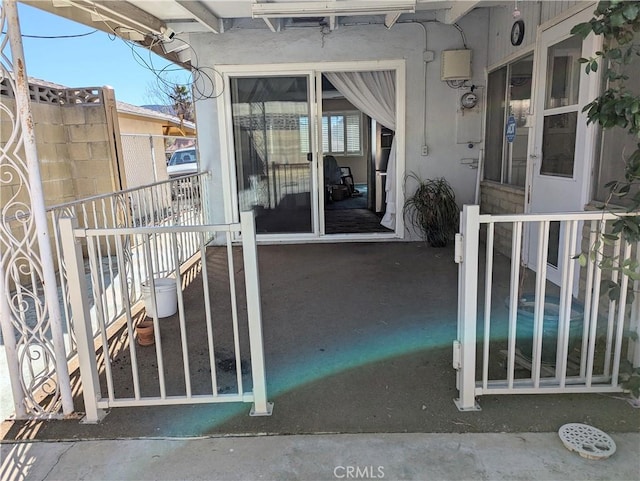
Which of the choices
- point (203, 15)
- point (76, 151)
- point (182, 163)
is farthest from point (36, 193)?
point (182, 163)

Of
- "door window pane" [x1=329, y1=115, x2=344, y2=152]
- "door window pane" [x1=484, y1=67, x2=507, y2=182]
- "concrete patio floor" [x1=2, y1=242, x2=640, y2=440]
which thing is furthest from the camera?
"door window pane" [x1=329, y1=115, x2=344, y2=152]

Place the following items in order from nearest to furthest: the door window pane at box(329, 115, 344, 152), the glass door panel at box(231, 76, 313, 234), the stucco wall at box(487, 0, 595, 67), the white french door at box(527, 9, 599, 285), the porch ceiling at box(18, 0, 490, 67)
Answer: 1. the white french door at box(527, 9, 599, 285)
2. the stucco wall at box(487, 0, 595, 67)
3. the porch ceiling at box(18, 0, 490, 67)
4. the glass door panel at box(231, 76, 313, 234)
5. the door window pane at box(329, 115, 344, 152)

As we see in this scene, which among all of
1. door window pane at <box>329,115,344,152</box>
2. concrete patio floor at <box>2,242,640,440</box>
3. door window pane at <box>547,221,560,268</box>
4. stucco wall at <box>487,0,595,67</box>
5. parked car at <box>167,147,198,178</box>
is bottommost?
concrete patio floor at <box>2,242,640,440</box>

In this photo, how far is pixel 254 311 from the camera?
6.53 ft

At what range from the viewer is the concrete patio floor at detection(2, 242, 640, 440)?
2.00m

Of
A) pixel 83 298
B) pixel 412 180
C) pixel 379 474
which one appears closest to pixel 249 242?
pixel 83 298

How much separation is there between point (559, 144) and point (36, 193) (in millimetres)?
3578

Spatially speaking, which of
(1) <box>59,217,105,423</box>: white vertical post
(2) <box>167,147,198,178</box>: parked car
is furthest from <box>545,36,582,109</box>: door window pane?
(2) <box>167,147,198,178</box>: parked car

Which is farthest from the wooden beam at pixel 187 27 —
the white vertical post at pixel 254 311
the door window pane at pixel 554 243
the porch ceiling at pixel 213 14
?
the door window pane at pixel 554 243

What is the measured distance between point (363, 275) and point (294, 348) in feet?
5.18

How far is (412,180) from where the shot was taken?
215 inches

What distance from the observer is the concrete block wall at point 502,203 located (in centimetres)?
432

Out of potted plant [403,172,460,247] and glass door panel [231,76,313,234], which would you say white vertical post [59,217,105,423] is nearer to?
glass door panel [231,76,313,234]

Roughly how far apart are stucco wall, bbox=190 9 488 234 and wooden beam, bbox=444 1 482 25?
36 cm
